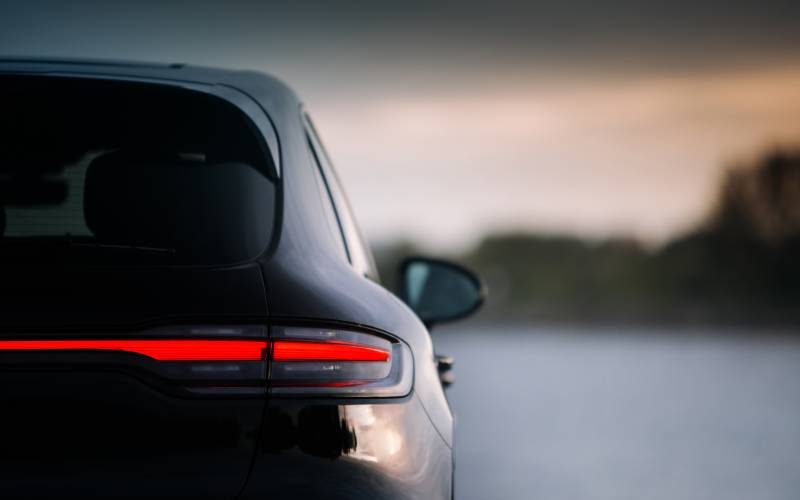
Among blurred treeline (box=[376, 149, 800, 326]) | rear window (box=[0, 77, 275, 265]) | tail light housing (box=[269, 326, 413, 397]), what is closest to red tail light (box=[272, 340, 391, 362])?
Result: tail light housing (box=[269, 326, 413, 397])

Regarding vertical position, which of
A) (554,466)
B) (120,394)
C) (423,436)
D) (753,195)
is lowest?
(753,195)

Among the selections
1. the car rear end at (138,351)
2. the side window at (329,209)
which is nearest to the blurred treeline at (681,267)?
the side window at (329,209)

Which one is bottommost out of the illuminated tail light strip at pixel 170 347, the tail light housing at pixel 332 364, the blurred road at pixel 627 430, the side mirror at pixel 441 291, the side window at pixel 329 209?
the blurred road at pixel 627 430

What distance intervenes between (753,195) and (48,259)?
69.8 m

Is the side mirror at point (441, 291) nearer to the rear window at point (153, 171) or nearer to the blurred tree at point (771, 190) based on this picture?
the rear window at point (153, 171)

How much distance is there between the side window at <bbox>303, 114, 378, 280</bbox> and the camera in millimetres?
2695

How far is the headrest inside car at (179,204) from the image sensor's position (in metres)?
2.23

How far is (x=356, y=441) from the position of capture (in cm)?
202

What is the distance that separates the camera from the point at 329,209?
101 inches

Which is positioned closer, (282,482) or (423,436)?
(282,482)

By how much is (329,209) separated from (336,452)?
72cm

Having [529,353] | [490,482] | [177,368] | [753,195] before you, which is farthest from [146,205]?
[753,195]

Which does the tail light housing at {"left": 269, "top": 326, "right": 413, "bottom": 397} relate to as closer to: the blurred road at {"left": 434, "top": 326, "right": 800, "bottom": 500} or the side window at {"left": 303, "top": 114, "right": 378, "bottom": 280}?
the side window at {"left": 303, "top": 114, "right": 378, "bottom": 280}

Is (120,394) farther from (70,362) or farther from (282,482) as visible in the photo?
(282,482)
